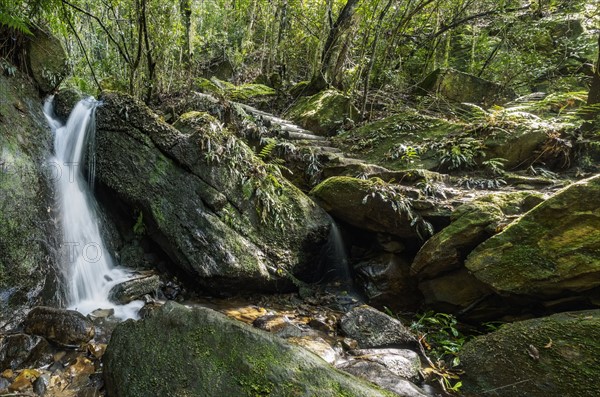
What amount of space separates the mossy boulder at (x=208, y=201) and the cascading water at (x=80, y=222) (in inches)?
13.1

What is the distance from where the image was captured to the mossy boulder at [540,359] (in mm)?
2691

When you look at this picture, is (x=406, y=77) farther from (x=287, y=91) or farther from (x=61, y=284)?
(x=61, y=284)

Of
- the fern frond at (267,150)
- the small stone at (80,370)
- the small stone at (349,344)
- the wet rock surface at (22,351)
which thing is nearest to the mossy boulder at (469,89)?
the fern frond at (267,150)

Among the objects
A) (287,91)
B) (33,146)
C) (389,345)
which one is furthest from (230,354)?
(287,91)

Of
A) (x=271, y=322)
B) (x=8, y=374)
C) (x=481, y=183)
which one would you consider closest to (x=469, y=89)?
(x=481, y=183)

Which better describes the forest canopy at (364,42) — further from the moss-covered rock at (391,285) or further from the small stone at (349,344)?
the small stone at (349,344)

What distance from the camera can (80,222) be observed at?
4.82m

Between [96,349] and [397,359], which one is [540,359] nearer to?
[397,359]

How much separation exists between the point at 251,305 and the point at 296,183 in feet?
10.1

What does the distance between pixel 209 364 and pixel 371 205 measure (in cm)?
380

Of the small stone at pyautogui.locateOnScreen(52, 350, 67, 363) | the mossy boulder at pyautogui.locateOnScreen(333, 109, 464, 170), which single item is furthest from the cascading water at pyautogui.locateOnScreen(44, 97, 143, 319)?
the mossy boulder at pyautogui.locateOnScreen(333, 109, 464, 170)

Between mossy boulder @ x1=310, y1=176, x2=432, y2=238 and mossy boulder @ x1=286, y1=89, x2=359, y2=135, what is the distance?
3.52m

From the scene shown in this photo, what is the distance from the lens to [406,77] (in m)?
12.4

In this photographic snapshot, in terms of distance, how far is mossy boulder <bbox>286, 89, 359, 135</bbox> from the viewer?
30.1 feet
